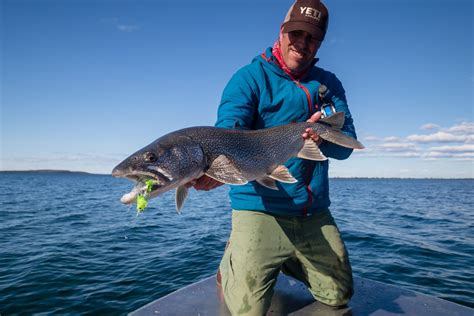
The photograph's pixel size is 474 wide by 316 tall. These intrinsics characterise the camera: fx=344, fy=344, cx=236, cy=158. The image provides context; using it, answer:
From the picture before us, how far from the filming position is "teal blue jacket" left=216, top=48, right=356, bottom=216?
455 cm

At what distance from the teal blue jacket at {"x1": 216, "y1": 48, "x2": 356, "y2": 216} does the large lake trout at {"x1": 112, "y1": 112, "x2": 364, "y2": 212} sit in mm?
388

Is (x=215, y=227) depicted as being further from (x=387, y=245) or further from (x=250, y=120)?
(x=250, y=120)

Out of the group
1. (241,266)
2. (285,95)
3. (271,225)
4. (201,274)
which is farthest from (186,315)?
(201,274)

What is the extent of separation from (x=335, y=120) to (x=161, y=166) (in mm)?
2442

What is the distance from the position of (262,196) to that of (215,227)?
40.6 feet

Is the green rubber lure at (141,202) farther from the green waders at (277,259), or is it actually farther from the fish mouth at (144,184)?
the green waders at (277,259)

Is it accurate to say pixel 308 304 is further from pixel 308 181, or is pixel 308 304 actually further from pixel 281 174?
pixel 281 174

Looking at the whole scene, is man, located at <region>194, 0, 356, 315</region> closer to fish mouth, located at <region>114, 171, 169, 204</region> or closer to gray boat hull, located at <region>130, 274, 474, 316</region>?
gray boat hull, located at <region>130, 274, 474, 316</region>

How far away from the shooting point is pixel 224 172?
11.5 ft

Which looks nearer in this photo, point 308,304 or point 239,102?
point 239,102

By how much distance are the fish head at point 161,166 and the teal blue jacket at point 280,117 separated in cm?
109

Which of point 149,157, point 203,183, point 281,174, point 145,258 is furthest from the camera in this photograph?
point 145,258

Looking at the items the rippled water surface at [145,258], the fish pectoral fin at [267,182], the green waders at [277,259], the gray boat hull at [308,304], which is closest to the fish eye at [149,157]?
the fish pectoral fin at [267,182]

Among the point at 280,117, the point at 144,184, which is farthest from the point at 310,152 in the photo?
the point at 144,184
